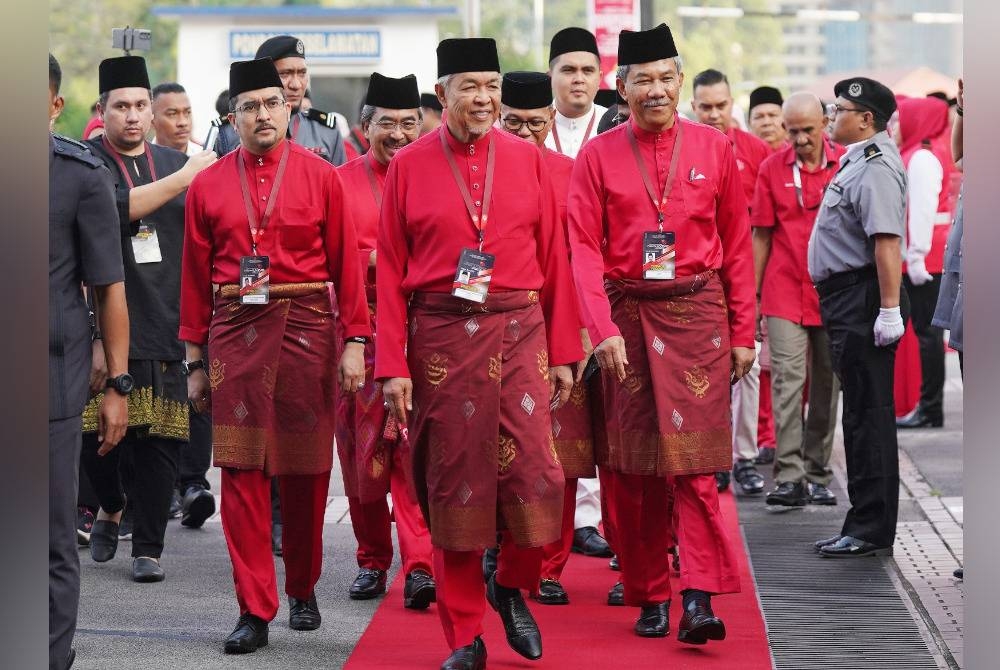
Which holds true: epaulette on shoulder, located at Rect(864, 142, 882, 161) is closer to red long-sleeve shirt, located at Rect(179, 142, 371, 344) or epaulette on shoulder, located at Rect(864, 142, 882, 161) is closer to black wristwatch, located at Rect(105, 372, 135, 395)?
red long-sleeve shirt, located at Rect(179, 142, 371, 344)

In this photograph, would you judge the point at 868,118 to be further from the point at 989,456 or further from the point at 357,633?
the point at 989,456

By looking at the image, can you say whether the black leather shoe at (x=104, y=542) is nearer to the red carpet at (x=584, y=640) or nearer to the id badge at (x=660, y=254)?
the red carpet at (x=584, y=640)

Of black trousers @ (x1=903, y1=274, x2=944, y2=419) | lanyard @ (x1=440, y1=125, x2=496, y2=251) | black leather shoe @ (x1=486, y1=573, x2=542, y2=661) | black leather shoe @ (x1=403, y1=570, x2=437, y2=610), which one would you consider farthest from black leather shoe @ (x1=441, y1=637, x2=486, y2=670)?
black trousers @ (x1=903, y1=274, x2=944, y2=419)

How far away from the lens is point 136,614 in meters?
6.76

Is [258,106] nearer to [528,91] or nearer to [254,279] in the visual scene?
[254,279]

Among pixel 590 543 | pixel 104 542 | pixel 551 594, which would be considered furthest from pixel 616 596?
pixel 104 542

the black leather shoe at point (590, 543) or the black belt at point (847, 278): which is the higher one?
the black belt at point (847, 278)

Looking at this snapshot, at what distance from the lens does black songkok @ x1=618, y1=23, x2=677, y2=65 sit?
6223mm

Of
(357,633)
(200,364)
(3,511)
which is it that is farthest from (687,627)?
(3,511)

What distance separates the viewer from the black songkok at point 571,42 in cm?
795

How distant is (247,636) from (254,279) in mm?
1320

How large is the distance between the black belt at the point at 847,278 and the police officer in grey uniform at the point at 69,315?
3.90 metres

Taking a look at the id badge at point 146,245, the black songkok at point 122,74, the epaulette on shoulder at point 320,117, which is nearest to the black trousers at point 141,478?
the id badge at point 146,245

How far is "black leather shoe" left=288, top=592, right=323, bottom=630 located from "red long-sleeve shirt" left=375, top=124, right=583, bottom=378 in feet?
4.35
